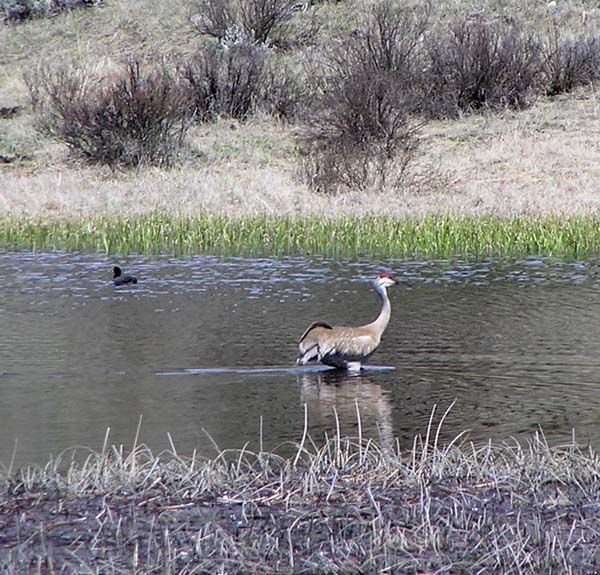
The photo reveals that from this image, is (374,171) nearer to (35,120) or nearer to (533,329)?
(35,120)

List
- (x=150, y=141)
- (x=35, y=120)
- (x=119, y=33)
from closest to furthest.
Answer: (x=150, y=141)
(x=35, y=120)
(x=119, y=33)

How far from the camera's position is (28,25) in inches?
1785

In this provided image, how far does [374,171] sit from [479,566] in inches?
804

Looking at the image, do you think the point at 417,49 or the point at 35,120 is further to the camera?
the point at 417,49

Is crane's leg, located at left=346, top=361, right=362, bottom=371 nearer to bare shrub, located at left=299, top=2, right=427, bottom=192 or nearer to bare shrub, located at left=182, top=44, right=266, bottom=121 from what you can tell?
bare shrub, located at left=299, top=2, right=427, bottom=192

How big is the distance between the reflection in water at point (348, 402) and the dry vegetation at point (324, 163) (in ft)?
37.7

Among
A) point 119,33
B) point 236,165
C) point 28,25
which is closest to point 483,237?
point 236,165

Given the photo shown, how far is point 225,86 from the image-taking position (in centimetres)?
3322

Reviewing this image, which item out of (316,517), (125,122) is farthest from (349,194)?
(316,517)

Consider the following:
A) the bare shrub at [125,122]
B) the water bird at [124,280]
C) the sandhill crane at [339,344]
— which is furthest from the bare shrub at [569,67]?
the sandhill crane at [339,344]

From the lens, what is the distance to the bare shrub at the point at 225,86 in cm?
3303

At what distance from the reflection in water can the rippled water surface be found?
0.07 ft

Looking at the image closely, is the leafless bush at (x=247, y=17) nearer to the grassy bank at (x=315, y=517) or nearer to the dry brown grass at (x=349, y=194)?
the dry brown grass at (x=349, y=194)

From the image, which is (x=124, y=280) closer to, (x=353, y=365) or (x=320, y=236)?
(x=320, y=236)
